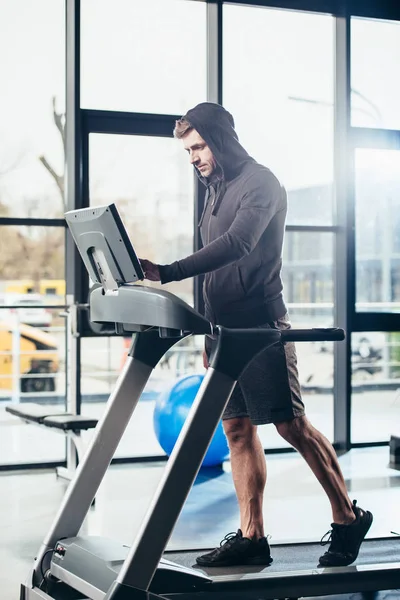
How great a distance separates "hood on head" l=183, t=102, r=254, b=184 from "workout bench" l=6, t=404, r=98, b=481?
1.84 m

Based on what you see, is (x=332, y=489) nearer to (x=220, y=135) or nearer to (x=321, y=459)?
(x=321, y=459)

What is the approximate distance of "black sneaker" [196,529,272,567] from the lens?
2.87 meters

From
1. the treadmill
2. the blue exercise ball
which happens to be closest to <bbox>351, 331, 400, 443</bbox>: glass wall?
the blue exercise ball

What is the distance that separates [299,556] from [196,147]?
4.68ft

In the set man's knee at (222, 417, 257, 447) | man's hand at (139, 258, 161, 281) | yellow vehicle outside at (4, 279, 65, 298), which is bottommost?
man's knee at (222, 417, 257, 447)

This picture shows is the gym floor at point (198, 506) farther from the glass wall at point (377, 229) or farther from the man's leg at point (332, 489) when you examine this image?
the glass wall at point (377, 229)

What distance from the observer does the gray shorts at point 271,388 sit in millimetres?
2846

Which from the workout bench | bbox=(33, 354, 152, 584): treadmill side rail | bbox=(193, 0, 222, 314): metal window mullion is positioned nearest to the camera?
bbox=(33, 354, 152, 584): treadmill side rail

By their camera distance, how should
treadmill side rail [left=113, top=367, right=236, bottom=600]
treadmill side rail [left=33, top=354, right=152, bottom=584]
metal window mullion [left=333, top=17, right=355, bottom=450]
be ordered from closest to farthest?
treadmill side rail [left=113, top=367, right=236, bottom=600], treadmill side rail [left=33, top=354, right=152, bottom=584], metal window mullion [left=333, top=17, right=355, bottom=450]

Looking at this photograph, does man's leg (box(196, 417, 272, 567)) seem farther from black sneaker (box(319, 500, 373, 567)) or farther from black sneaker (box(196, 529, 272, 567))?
black sneaker (box(319, 500, 373, 567))

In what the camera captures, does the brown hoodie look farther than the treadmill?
Yes

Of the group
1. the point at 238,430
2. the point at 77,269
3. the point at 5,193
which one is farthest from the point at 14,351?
the point at 238,430

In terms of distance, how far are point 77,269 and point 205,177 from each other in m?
2.35

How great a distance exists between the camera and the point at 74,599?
2670 millimetres
